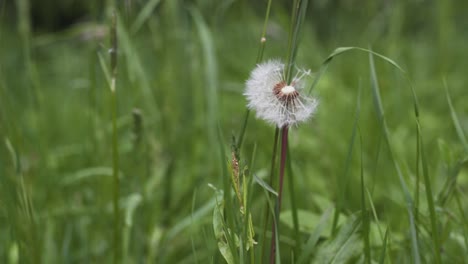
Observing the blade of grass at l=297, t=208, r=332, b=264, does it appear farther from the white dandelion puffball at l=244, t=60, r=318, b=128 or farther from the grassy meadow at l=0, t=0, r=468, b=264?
the white dandelion puffball at l=244, t=60, r=318, b=128

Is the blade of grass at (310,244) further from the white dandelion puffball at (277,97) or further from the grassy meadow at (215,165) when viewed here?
the white dandelion puffball at (277,97)

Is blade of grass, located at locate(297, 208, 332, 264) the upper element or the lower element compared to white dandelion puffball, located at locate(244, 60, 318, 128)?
lower

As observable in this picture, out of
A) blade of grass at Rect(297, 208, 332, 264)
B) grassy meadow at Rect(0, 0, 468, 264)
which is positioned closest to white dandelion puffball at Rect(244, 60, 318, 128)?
Result: grassy meadow at Rect(0, 0, 468, 264)

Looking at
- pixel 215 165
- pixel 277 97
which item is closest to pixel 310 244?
pixel 277 97

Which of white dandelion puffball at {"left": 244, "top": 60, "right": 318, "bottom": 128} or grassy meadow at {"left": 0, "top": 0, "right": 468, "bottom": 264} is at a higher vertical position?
white dandelion puffball at {"left": 244, "top": 60, "right": 318, "bottom": 128}

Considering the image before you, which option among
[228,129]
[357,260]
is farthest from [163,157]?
[357,260]

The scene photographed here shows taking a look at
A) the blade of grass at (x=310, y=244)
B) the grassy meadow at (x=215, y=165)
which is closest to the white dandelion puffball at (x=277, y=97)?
the grassy meadow at (x=215, y=165)
